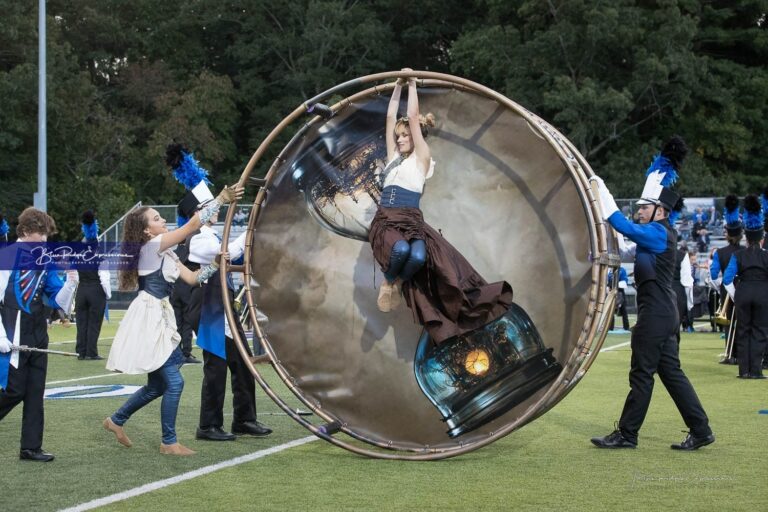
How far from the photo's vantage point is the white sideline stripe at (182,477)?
5.99 m

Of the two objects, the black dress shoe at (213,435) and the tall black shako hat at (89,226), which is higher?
the tall black shako hat at (89,226)

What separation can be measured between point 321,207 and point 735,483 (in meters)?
3.59

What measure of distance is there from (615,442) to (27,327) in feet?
13.7

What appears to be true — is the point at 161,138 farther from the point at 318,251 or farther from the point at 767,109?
the point at 318,251

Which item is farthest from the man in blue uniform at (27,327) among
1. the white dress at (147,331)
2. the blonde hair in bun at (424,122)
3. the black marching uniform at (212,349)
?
the blonde hair in bun at (424,122)

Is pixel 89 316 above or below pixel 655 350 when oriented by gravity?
below

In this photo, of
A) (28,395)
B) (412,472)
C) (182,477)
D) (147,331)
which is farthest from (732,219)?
(28,395)

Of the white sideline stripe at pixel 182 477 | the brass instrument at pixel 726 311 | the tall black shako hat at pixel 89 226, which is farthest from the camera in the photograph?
the tall black shako hat at pixel 89 226

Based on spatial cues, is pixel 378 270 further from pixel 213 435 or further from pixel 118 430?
pixel 118 430

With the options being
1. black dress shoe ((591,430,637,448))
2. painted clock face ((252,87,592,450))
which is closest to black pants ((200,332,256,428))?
painted clock face ((252,87,592,450))

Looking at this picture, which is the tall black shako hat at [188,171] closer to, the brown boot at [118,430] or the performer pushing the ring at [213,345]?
the performer pushing the ring at [213,345]

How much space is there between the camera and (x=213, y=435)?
8.34 meters

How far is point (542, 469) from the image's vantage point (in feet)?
23.2

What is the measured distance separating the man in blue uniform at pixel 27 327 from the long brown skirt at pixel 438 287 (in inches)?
89.8
